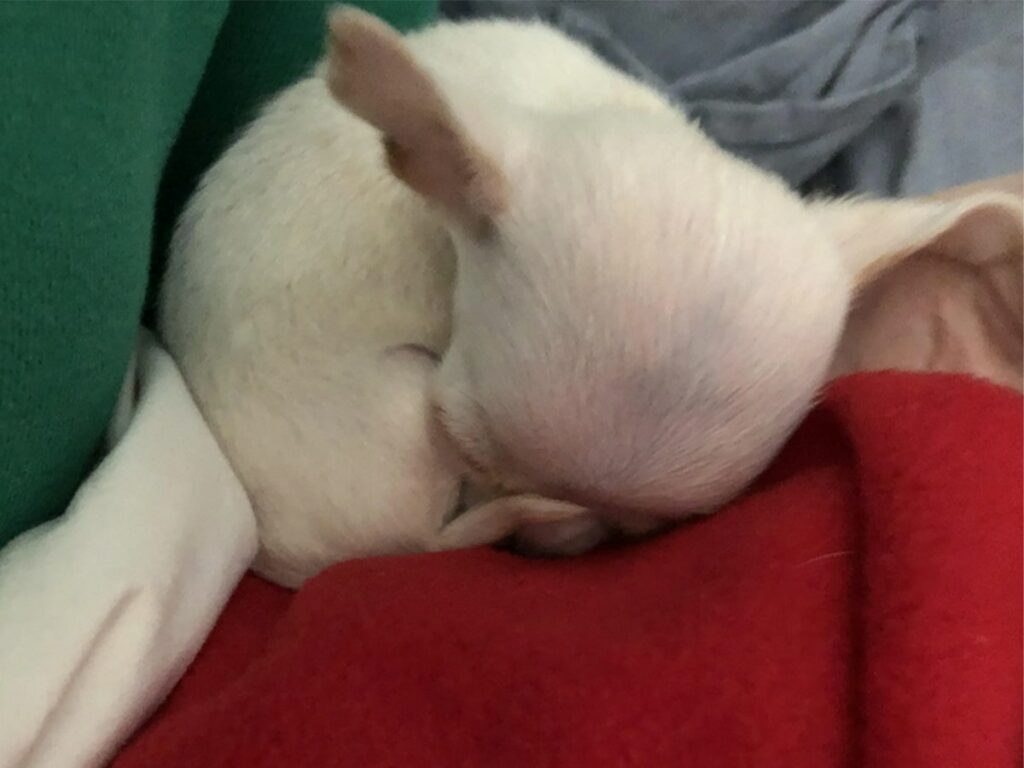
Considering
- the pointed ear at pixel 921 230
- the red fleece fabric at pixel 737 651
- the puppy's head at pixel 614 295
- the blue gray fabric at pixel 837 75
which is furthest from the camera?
the blue gray fabric at pixel 837 75

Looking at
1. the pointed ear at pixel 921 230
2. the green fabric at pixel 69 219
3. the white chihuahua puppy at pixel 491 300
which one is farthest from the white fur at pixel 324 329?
the pointed ear at pixel 921 230

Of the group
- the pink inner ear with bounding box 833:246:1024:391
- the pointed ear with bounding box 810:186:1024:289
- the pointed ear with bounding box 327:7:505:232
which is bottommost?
the pink inner ear with bounding box 833:246:1024:391

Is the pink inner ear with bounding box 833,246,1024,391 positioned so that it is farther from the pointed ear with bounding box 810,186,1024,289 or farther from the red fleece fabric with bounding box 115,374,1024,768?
the red fleece fabric with bounding box 115,374,1024,768

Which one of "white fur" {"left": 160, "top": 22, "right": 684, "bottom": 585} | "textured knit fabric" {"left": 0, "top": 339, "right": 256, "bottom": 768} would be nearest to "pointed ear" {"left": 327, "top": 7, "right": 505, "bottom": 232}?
"white fur" {"left": 160, "top": 22, "right": 684, "bottom": 585}

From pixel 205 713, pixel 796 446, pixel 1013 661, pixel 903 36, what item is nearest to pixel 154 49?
pixel 205 713

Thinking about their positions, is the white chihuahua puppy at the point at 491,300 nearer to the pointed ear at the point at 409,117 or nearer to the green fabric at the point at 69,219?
the pointed ear at the point at 409,117

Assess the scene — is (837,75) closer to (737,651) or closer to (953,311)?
(953,311)

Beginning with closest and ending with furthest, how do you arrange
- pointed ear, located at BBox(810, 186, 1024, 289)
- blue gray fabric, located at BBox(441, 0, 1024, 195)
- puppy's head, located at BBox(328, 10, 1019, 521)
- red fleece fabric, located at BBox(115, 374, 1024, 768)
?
red fleece fabric, located at BBox(115, 374, 1024, 768)
puppy's head, located at BBox(328, 10, 1019, 521)
pointed ear, located at BBox(810, 186, 1024, 289)
blue gray fabric, located at BBox(441, 0, 1024, 195)
